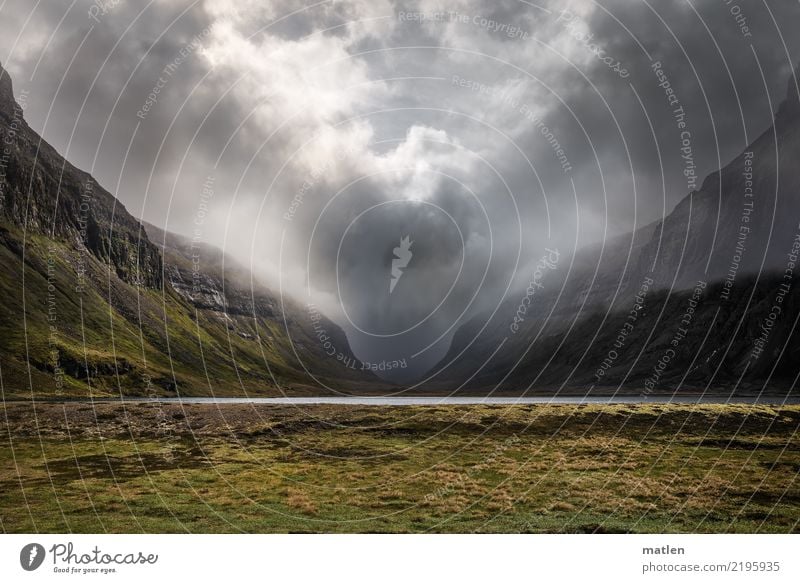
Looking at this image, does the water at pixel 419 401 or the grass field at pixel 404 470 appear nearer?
the grass field at pixel 404 470

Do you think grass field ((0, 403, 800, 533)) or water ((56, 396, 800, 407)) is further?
water ((56, 396, 800, 407))

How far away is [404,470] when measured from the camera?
38438 millimetres

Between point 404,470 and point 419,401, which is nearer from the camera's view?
point 404,470

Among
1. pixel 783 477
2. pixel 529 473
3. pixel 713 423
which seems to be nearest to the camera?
pixel 783 477

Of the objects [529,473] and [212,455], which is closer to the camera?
[529,473]

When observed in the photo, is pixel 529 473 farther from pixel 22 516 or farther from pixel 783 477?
pixel 22 516

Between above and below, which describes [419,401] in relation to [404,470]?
below

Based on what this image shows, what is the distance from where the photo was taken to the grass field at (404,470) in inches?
1044

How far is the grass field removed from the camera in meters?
26.5

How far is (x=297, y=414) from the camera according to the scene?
216 feet

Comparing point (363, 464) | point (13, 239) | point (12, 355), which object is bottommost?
point (363, 464)

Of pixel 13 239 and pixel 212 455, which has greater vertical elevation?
pixel 13 239
